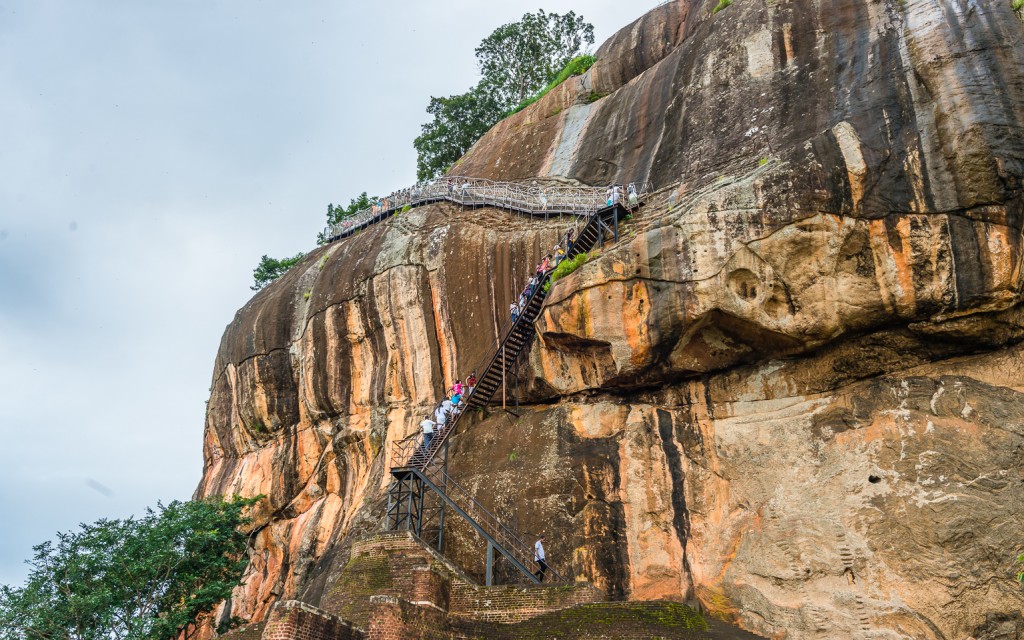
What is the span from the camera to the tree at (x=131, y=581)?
17438 millimetres

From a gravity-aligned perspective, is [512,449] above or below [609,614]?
above

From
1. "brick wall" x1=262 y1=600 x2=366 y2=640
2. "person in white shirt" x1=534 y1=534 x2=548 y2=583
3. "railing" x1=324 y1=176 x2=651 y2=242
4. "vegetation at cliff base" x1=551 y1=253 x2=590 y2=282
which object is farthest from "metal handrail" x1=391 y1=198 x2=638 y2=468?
"brick wall" x1=262 y1=600 x2=366 y2=640

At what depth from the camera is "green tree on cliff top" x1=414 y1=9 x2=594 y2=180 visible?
1598 inches

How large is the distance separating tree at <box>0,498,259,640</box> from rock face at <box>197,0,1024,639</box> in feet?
7.82

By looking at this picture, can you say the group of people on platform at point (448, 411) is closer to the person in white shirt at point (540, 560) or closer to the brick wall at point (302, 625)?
the person in white shirt at point (540, 560)

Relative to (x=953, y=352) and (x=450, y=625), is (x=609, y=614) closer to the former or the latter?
(x=450, y=625)

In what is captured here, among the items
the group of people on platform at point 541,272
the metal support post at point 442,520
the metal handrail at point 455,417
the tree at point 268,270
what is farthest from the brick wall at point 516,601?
the tree at point 268,270

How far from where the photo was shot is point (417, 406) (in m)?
21.4

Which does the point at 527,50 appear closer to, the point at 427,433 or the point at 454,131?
the point at 454,131

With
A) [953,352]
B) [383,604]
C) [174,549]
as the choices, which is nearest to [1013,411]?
[953,352]

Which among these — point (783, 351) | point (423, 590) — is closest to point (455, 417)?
point (423, 590)

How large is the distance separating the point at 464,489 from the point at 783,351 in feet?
23.8

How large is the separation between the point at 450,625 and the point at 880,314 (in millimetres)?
9505

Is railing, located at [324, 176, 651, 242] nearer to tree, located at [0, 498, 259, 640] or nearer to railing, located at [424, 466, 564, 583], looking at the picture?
railing, located at [424, 466, 564, 583]
